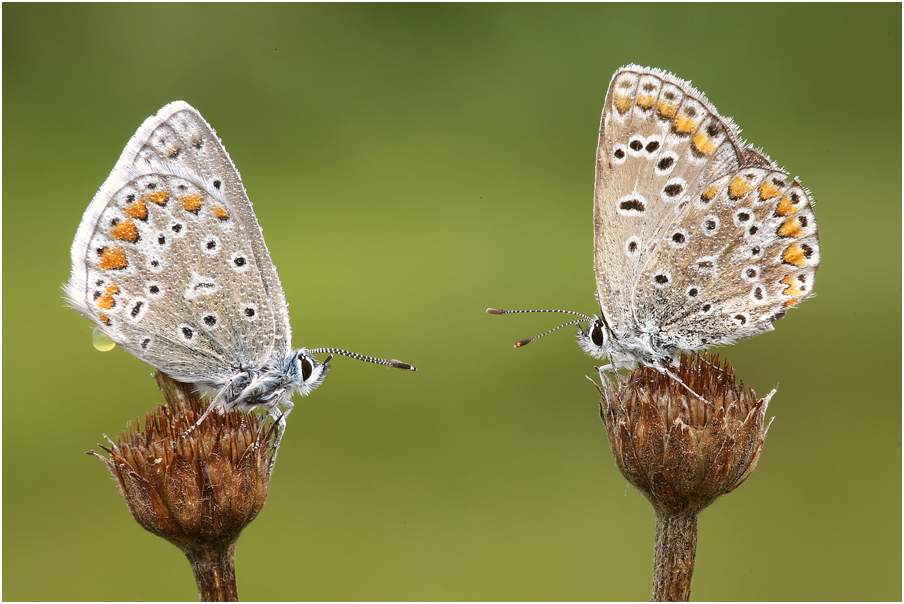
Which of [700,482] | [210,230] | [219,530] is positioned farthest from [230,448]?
[700,482]

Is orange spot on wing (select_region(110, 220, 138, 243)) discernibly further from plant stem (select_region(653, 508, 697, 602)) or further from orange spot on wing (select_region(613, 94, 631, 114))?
plant stem (select_region(653, 508, 697, 602))

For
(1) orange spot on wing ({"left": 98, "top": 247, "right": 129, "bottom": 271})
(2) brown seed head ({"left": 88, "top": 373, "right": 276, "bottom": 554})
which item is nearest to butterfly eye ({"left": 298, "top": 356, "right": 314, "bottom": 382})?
(2) brown seed head ({"left": 88, "top": 373, "right": 276, "bottom": 554})

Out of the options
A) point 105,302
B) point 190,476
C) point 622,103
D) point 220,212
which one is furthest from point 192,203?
point 622,103

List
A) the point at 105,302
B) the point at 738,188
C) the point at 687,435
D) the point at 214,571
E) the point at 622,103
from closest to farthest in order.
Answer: the point at 214,571 < the point at 687,435 < the point at 105,302 < the point at 622,103 < the point at 738,188

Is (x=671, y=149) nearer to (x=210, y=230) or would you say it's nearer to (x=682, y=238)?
(x=682, y=238)

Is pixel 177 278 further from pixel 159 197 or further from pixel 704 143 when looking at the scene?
pixel 704 143

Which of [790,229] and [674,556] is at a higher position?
[790,229]
